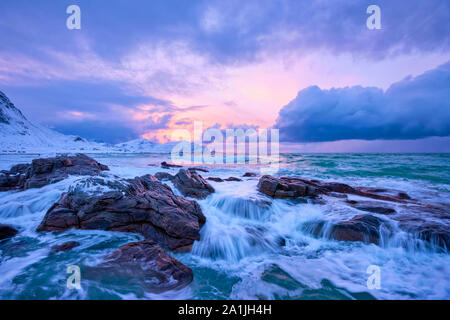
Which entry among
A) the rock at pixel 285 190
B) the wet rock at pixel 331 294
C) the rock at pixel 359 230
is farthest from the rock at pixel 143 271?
the rock at pixel 285 190

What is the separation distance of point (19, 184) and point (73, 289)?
10856mm

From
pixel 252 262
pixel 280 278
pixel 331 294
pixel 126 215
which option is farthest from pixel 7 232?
pixel 331 294

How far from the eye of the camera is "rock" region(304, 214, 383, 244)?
598 cm

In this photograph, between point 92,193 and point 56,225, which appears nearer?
point 56,225

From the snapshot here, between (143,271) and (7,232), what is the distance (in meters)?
5.39

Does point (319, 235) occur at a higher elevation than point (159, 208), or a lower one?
lower

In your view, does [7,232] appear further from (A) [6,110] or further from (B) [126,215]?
(A) [6,110]

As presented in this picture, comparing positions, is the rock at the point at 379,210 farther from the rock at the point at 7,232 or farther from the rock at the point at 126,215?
the rock at the point at 7,232

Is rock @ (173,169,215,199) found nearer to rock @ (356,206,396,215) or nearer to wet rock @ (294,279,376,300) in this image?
wet rock @ (294,279,376,300)

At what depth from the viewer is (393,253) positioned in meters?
5.49

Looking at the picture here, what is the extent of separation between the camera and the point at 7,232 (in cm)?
577

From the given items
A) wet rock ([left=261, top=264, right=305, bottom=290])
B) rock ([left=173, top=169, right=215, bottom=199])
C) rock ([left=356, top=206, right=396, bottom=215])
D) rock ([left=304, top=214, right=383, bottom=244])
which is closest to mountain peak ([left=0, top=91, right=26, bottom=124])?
rock ([left=173, top=169, right=215, bottom=199])
